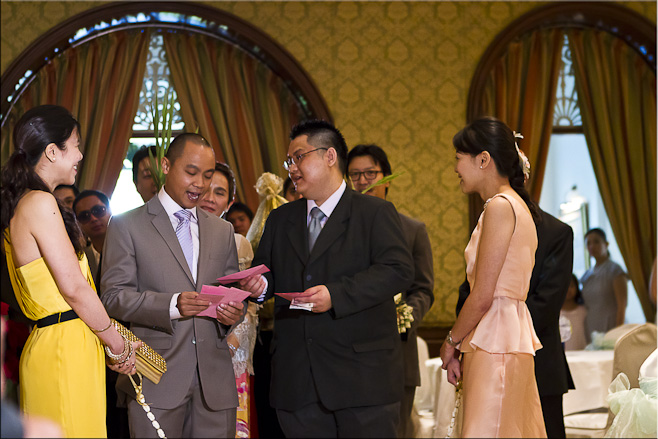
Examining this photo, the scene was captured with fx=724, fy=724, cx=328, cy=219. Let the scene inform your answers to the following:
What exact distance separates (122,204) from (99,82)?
47.9 inches

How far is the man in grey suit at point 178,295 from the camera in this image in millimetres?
2967

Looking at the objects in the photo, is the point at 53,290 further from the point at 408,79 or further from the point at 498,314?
the point at 408,79

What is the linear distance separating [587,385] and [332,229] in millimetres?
2871

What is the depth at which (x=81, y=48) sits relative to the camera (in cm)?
706

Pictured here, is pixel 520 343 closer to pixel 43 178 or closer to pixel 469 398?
pixel 469 398

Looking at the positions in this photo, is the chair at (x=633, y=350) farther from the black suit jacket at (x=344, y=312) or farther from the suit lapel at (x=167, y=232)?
the suit lapel at (x=167, y=232)

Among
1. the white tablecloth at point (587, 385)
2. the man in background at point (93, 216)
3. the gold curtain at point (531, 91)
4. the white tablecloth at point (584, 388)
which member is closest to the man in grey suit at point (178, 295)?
the man in background at point (93, 216)

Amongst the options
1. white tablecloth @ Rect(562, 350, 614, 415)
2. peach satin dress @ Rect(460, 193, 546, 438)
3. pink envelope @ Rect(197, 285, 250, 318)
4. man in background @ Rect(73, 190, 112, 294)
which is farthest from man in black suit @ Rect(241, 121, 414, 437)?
white tablecloth @ Rect(562, 350, 614, 415)

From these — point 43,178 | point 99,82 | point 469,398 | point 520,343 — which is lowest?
point 469,398

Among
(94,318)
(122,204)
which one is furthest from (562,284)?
(122,204)

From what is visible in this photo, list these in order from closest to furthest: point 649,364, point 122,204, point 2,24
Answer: point 649,364 → point 2,24 → point 122,204

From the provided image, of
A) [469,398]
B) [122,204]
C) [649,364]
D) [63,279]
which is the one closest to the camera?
[63,279]

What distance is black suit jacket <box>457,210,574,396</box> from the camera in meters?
3.33

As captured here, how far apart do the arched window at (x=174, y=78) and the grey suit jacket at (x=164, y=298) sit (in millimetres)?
3956
